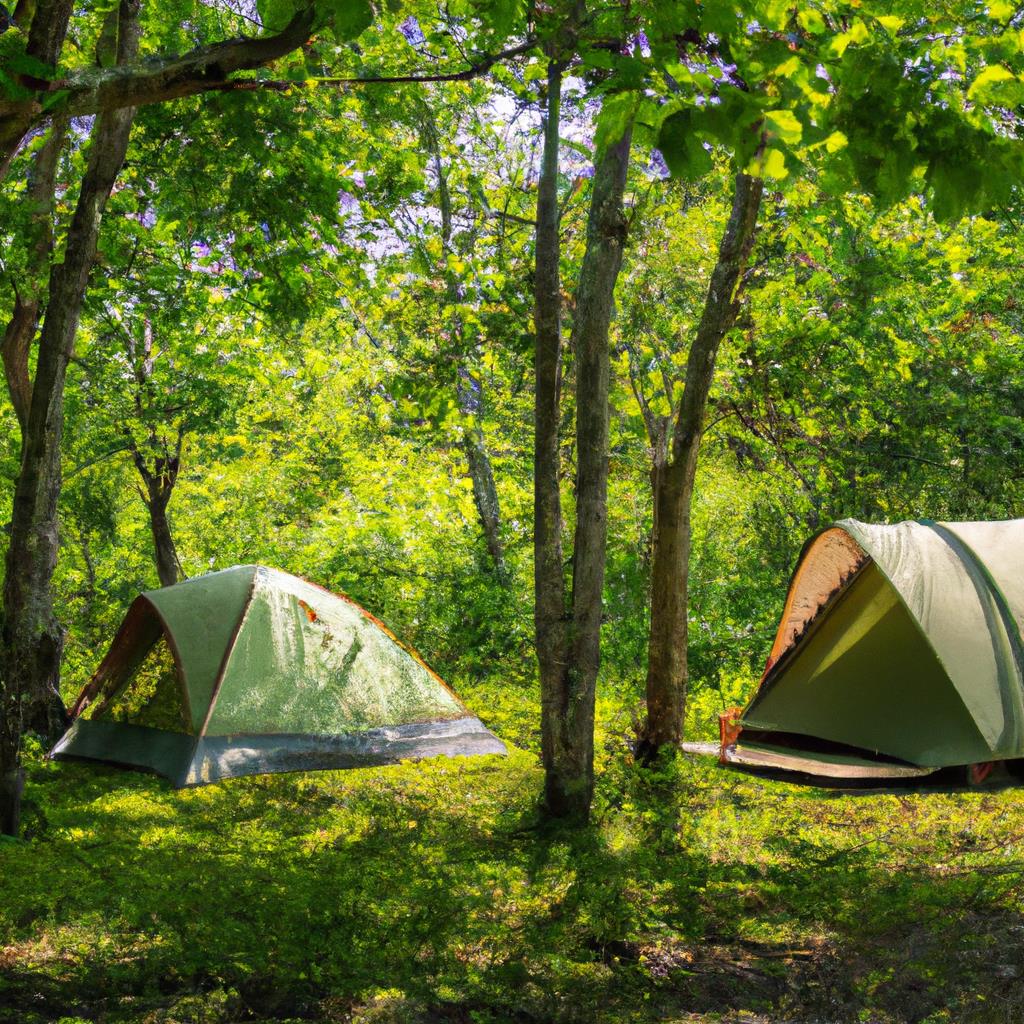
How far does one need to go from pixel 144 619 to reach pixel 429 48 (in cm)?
455

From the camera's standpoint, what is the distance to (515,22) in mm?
2570

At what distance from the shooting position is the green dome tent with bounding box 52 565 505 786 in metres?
6.29

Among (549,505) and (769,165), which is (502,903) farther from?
(769,165)

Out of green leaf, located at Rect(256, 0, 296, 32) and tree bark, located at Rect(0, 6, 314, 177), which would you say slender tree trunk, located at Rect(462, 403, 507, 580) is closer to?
tree bark, located at Rect(0, 6, 314, 177)

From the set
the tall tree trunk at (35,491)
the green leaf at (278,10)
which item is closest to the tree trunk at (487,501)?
the tall tree trunk at (35,491)

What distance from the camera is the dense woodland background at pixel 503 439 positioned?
303 centimetres

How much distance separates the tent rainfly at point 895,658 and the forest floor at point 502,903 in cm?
38

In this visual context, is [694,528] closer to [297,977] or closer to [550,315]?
[550,315]

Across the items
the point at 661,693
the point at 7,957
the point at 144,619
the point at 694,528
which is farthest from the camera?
the point at 694,528

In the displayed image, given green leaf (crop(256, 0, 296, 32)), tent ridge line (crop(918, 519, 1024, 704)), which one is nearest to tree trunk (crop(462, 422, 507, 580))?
tent ridge line (crop(918, 519, 1024, 704))

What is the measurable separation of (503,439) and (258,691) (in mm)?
7448

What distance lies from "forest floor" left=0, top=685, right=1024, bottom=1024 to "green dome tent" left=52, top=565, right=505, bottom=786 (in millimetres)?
282

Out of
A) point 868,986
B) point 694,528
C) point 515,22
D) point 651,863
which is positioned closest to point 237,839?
point 651,863

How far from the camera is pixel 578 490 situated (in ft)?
19.2
